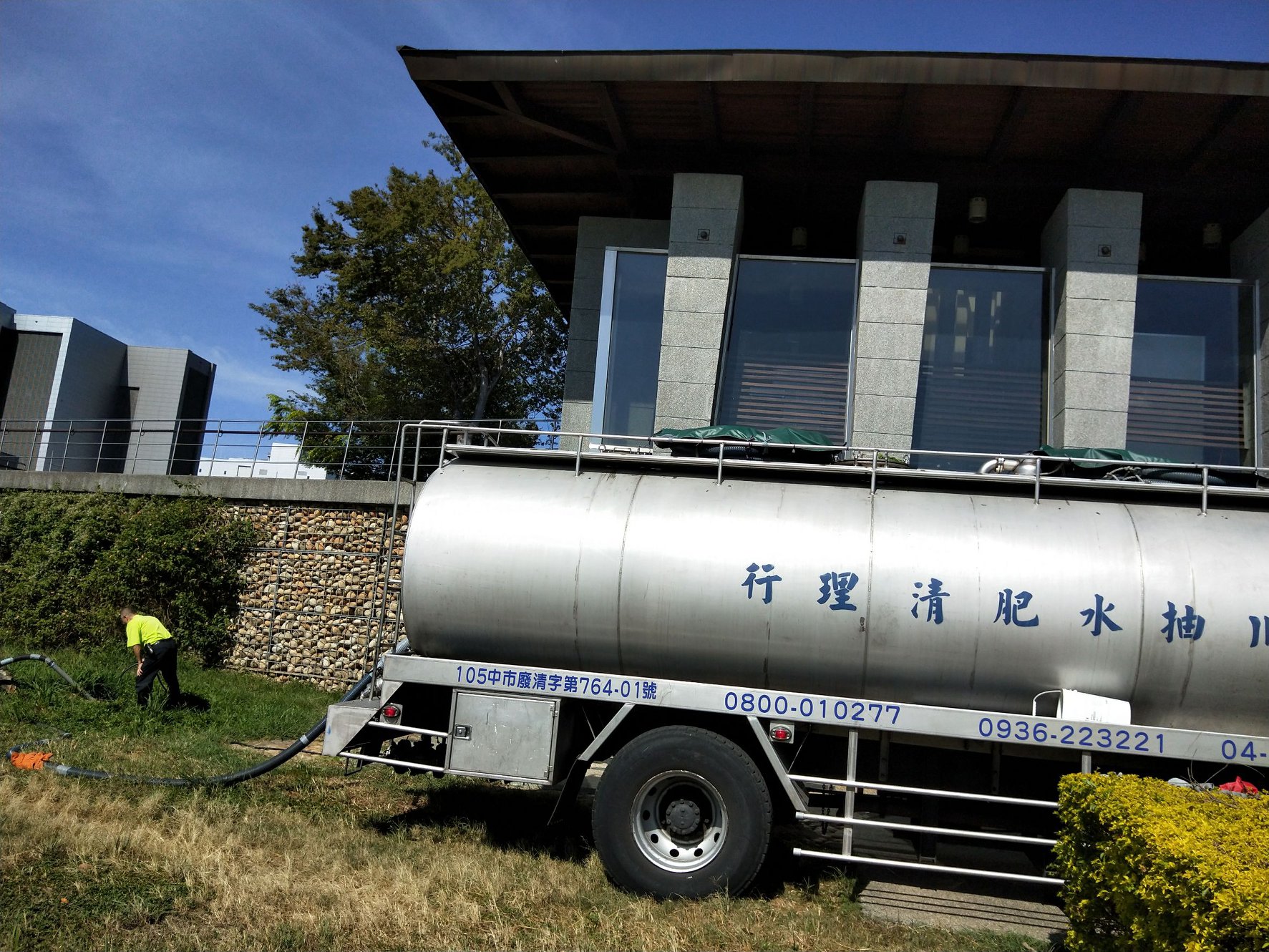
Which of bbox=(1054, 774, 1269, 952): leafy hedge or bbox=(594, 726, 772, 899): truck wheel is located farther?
bbox=(594, 726, 772, 899): truck wheel

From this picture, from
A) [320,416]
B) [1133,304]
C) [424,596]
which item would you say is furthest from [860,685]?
[320,416]

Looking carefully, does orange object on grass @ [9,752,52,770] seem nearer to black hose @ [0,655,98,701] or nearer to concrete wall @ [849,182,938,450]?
black hose @ [0,655,98,701]

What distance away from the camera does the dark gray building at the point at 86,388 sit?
28.4 m

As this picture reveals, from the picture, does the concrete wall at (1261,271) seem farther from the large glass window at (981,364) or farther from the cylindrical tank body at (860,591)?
the cylindrical tank body at (860,591)

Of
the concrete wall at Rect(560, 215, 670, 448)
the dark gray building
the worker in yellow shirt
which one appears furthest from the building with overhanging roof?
the dark gray building

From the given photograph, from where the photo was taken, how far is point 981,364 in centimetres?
1335

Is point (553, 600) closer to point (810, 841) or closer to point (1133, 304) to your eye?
point (810, 841)

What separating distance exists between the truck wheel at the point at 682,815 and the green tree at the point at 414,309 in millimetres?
17392

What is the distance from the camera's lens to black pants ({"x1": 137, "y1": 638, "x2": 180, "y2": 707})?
437 inches

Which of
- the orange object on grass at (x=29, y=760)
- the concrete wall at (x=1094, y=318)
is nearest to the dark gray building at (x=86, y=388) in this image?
the orange object on grass at (x=29, y=760)

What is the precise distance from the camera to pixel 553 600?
6.83 m

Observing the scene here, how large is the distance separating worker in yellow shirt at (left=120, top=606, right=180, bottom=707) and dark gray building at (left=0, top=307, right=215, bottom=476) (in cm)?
1698

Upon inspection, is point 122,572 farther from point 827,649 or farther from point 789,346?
point 827,649

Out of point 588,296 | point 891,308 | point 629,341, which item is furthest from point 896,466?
point 588,296
